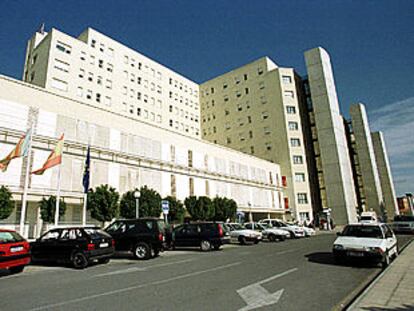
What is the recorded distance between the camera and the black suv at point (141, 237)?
1375 centimetres

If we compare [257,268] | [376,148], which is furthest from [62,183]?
[376,148]

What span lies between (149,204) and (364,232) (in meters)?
18.8

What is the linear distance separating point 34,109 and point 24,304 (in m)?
21.1

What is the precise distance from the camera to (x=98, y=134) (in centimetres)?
2728

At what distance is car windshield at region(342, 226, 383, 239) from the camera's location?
11162 mm

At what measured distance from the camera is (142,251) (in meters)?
13.7

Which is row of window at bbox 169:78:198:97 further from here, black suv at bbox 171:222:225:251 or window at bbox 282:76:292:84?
black suv at bbox 171:222:225:251

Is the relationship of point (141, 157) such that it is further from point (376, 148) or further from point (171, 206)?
point (376, 148)

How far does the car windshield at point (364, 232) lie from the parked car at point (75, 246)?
31.4 ft

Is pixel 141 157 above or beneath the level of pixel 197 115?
beneath

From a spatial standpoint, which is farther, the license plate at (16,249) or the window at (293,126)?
the window at (293,126)

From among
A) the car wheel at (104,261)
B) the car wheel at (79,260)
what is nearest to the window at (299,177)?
the car wheel at (104,261)

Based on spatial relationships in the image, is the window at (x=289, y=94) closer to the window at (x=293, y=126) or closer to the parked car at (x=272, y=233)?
the window at (x=293, y=126)

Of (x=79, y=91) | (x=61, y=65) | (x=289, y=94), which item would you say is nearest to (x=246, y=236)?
(x=79, y=91)
